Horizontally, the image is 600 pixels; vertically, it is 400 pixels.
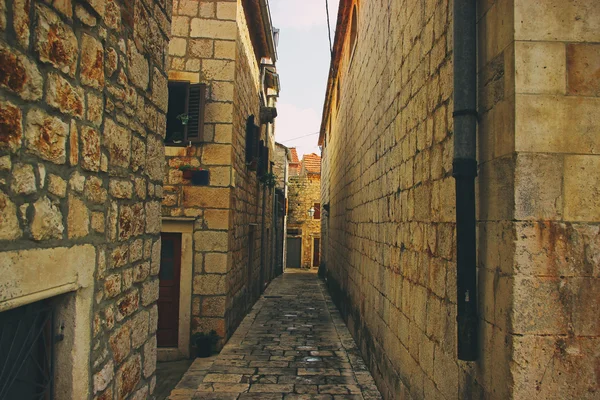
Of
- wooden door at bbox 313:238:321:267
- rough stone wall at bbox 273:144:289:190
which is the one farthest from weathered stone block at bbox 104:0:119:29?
wooden door at bbox 313:238:321:267

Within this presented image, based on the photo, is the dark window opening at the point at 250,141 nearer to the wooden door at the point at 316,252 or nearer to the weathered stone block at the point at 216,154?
the weathered stone block at the point at 216,154

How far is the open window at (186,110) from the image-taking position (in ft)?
20.9

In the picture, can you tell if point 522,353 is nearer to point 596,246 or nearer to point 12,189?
point 596,246

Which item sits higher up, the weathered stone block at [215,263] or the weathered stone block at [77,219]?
the weathered stone block at [77,219]

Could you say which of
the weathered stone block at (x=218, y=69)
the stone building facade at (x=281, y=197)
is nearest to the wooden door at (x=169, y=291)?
the weathered stone block at (x=218, y=69)

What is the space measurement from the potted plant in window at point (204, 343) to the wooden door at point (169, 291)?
1.02ft

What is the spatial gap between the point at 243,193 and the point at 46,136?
6.17 metres

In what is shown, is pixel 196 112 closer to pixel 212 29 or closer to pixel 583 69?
pixel 212 29

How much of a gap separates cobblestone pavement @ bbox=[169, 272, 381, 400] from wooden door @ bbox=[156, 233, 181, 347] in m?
0.68

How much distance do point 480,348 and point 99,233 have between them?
6.54 ft

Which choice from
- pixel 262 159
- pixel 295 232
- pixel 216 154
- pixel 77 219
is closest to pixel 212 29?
pixel 216 154

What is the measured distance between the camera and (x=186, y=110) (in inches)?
250

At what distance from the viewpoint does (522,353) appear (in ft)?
5.80

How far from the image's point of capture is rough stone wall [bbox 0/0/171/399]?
1.60m
